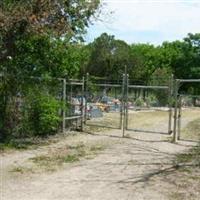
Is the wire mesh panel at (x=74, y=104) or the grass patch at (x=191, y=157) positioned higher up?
the wire mesh panel at (x=74, y=104)

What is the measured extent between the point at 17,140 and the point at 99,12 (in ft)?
15.6

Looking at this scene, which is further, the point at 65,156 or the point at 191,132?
the point at 191,132

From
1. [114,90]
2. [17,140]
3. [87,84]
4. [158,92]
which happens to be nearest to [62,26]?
[17,140]

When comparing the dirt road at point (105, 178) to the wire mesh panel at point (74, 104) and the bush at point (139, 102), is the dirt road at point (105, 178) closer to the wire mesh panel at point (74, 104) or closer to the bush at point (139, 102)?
the wire mesh panel at point (74, 104)

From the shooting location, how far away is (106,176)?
11688 millimetres

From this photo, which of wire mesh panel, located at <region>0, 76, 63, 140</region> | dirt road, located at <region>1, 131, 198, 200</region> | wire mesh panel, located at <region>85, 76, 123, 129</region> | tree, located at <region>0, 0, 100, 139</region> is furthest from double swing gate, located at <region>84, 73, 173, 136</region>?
dirt road, located at <region>1, 131, 198, 200</region>

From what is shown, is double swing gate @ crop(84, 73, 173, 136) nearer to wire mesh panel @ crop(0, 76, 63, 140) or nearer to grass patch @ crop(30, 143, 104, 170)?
wire mesh panel @ crop(0, 76, 63, 140)

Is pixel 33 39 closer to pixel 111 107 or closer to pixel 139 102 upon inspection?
pixel 111 107

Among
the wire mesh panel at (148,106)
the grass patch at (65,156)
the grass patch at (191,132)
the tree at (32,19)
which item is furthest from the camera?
the wire mesh panel at (148,106)

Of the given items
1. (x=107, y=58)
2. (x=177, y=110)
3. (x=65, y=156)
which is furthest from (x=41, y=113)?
(x=107, y=58)

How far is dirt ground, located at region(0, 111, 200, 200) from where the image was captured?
995 centimetres

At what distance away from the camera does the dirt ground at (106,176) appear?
9953 mm

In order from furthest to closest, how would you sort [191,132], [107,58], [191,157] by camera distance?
[107,58]
[191,132]
[191,157]

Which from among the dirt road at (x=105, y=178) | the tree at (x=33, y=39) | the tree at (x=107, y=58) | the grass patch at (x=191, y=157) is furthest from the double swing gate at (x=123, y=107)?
the tree at (x=107, y=58)
